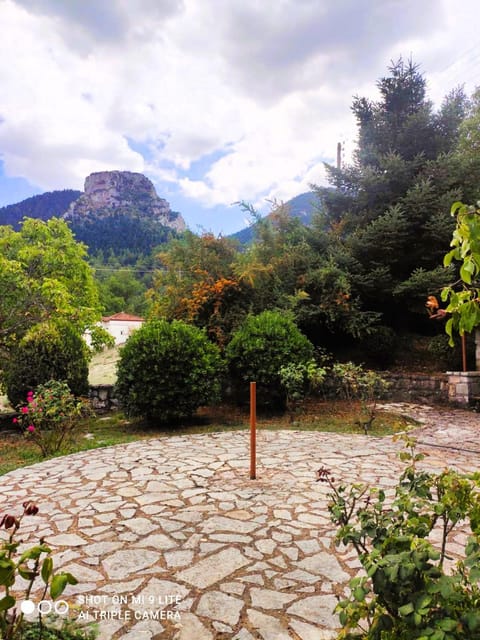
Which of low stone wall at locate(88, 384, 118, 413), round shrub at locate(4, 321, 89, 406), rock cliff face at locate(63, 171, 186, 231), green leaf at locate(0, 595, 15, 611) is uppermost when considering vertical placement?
rock cliff face at locate(63, 171, 186, 231)

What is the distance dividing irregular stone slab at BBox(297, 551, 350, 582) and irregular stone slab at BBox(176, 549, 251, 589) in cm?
34

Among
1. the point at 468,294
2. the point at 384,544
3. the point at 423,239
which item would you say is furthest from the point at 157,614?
the point at 423,239

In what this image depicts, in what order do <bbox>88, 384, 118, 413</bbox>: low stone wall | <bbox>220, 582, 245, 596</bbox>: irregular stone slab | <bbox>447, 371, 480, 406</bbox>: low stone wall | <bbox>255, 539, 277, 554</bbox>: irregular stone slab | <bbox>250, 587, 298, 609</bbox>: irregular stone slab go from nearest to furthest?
<bbox>250, 587, 298, 609</bbox>: irregular stone slab → <bbox>220, 582, 245, 596</bbox>: irregular stone slab → <bbox>255, 539, 277, 554</bbox>: irregular stone slab → <bbox>447, 371, 480, 406</bbox>: low stone wall → <bbox>88, 384, 118, 413</bbox>: low stone wall

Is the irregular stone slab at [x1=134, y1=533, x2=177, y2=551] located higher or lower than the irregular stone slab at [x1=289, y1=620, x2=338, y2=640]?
lower

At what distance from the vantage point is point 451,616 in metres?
1.04

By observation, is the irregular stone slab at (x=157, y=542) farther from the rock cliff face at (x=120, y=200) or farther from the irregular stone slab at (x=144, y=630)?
the rock cliff face at (x=120, y=200)

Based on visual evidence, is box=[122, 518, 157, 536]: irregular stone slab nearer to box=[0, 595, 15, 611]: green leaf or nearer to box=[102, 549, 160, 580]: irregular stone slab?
box=[102, 549, 160, 580]: irregular stone slab

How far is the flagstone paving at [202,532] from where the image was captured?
1.81 metres

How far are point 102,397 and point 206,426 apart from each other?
2.79 m

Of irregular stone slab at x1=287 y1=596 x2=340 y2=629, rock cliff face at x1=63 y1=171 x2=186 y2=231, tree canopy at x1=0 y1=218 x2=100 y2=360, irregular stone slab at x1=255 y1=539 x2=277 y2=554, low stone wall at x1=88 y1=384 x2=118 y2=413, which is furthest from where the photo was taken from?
rock cliff face at x1=63 y1=171 x2=186 y2=231

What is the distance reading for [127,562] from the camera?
2.27 m

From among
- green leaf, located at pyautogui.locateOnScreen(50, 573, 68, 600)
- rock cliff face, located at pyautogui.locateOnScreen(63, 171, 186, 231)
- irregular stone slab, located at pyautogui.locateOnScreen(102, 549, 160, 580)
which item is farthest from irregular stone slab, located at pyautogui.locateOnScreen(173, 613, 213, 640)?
rock cliff face, located at pyautogui.locateOnScreen(63, 171, 186, 231)

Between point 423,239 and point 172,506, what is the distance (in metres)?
8.93

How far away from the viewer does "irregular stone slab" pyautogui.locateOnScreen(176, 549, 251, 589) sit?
6.87 ft
